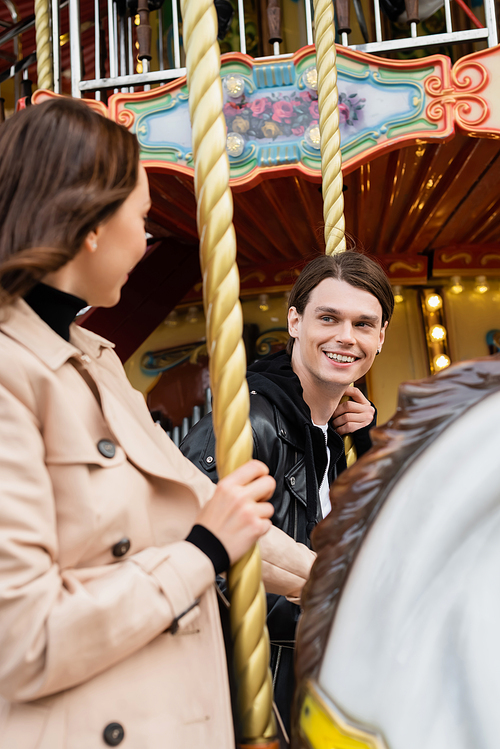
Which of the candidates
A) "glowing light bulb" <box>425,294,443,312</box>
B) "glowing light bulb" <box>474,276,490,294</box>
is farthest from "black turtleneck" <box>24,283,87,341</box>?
"glowing light bulb" <box>474,276,490,294</box>

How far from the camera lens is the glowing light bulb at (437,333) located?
3828 mm

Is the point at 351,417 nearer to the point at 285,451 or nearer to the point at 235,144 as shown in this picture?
the point at 285,451

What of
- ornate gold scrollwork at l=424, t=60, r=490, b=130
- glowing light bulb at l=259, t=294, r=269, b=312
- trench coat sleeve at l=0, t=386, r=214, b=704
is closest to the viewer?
trench coat sleeve at l=0, t=386, r=214, b=704

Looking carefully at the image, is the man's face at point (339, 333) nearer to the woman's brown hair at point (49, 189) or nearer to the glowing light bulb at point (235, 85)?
the woman's brown hair at point (49, 189)

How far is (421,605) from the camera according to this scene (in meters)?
0.59

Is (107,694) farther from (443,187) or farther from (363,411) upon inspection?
(443,187)

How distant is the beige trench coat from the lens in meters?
0.53

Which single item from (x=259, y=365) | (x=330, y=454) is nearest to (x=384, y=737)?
(x=330, y=454)

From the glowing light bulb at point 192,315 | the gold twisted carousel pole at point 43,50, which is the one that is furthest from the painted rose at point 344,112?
the glowing light bulb at point 192,315

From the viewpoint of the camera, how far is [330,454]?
1.49 m

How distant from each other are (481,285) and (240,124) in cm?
188

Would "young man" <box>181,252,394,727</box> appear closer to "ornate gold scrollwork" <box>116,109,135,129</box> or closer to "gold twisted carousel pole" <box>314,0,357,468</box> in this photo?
"gold twisted carousel pole" <box>314,0,357,468</box>

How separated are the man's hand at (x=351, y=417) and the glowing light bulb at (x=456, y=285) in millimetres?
2549

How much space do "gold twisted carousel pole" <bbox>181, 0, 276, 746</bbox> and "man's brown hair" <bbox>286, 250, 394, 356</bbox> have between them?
0.71 m
